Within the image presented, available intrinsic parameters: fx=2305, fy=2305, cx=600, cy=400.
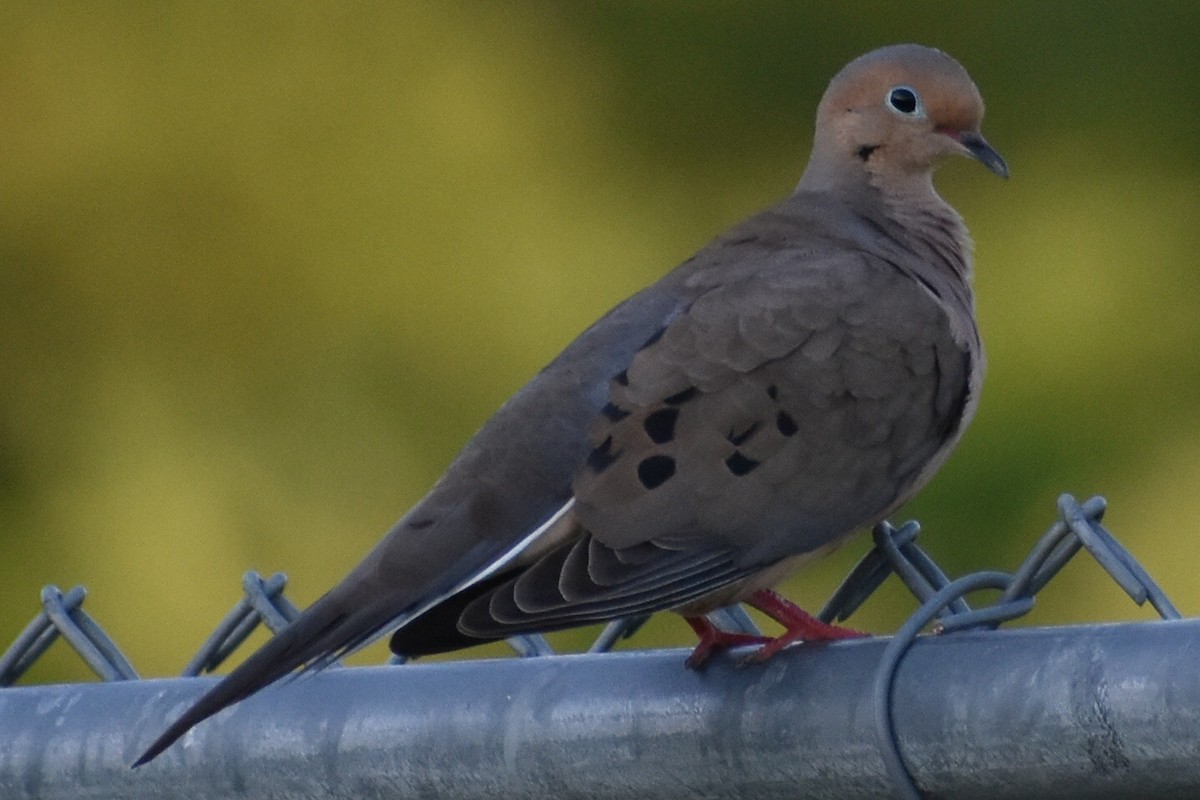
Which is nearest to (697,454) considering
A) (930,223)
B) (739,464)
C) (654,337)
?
(739,464)

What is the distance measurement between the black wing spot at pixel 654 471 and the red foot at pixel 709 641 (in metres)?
0.16

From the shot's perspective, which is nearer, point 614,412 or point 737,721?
point 737,721

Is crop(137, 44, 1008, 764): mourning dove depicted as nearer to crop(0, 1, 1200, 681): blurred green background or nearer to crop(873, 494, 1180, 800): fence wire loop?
crop(873, 494, 1180, 800): fence wire loop

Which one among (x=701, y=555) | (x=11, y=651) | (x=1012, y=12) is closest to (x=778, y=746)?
(x=701, y=555)

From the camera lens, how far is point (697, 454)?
2.60 m

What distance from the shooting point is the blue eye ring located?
347 centimetres

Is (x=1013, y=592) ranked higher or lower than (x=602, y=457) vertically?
lower

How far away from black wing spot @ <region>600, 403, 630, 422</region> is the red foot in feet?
0.80

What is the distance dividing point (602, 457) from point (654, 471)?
6 centimetres

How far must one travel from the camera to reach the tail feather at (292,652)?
1.89 metres

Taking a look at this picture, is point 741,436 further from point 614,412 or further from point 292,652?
point 292,652

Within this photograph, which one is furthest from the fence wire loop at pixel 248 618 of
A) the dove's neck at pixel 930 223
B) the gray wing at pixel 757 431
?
the dove's neck at pixel 930 223

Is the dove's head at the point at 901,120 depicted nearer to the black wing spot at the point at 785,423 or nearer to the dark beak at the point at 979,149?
the dark beak at the point at 979,149

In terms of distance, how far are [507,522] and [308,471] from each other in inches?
105
